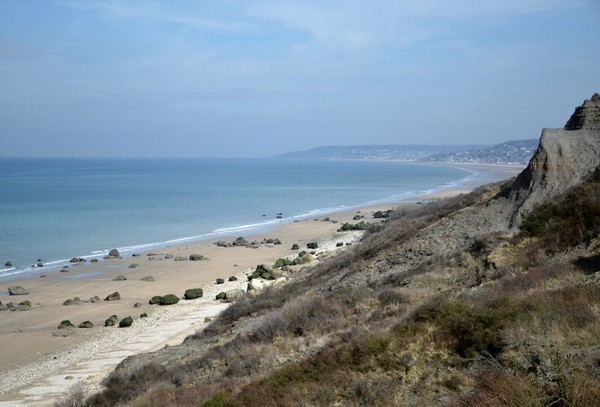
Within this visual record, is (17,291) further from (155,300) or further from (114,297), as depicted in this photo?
(155,300)

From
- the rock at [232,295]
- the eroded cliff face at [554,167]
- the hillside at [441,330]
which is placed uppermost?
the eroded cliff face at [554,167]

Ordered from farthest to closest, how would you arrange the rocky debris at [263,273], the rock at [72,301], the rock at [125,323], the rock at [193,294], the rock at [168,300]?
the rocky debris at [263,273] → the rock at [193,294] → the rock at [72,301] → the rock at [168,300] → the rock at [125,323]

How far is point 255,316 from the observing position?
1945cm

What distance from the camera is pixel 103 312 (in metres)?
29.2

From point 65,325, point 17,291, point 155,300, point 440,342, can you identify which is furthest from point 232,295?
point 440,342

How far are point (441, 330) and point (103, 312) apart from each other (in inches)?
917

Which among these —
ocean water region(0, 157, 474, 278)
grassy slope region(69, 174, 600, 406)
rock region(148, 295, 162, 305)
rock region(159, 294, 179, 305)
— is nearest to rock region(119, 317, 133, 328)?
rock region(159, 294, 179, 305)

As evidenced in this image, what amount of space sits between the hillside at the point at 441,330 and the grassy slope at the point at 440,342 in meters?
0.03

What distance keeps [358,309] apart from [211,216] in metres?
59.9

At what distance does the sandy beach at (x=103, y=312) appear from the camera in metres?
19.8

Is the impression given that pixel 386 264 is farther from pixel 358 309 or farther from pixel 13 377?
pixel 13 377

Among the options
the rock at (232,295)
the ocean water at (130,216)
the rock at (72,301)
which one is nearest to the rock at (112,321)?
the rock at (72,301)

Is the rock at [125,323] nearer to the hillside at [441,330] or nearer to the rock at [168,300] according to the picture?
the rock at [168,300]

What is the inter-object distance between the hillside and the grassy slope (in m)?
0.03
